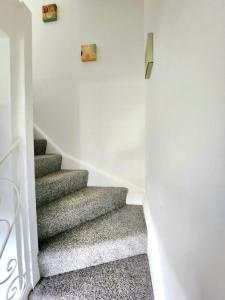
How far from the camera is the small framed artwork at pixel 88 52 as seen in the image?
222 centimetres

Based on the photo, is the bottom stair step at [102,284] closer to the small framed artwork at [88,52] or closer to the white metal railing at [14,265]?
the white metal railing at [14,265]

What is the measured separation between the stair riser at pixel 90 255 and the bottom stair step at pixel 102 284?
0.04 metres

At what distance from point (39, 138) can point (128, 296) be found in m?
1.89

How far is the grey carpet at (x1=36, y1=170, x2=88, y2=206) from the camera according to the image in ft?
5.28

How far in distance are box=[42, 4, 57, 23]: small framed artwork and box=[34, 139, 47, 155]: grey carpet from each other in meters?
1.41

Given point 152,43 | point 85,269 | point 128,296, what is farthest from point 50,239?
point 152,43

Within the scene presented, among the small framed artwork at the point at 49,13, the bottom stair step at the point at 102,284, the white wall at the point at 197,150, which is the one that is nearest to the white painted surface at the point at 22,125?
the bottom stair step at the point at 102,284

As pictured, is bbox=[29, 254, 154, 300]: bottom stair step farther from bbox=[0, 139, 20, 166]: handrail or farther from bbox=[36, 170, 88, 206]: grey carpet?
bbox=[0, 139, 20, 166]: handrail

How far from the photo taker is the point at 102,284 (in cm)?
125

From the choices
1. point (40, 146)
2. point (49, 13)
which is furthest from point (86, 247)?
point (49, 13)

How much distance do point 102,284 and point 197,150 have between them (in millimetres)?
1174

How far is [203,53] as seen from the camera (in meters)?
0.42

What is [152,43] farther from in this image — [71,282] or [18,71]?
[71,282]

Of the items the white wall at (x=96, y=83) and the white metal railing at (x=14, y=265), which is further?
the white wall at (x=96, y=83)
